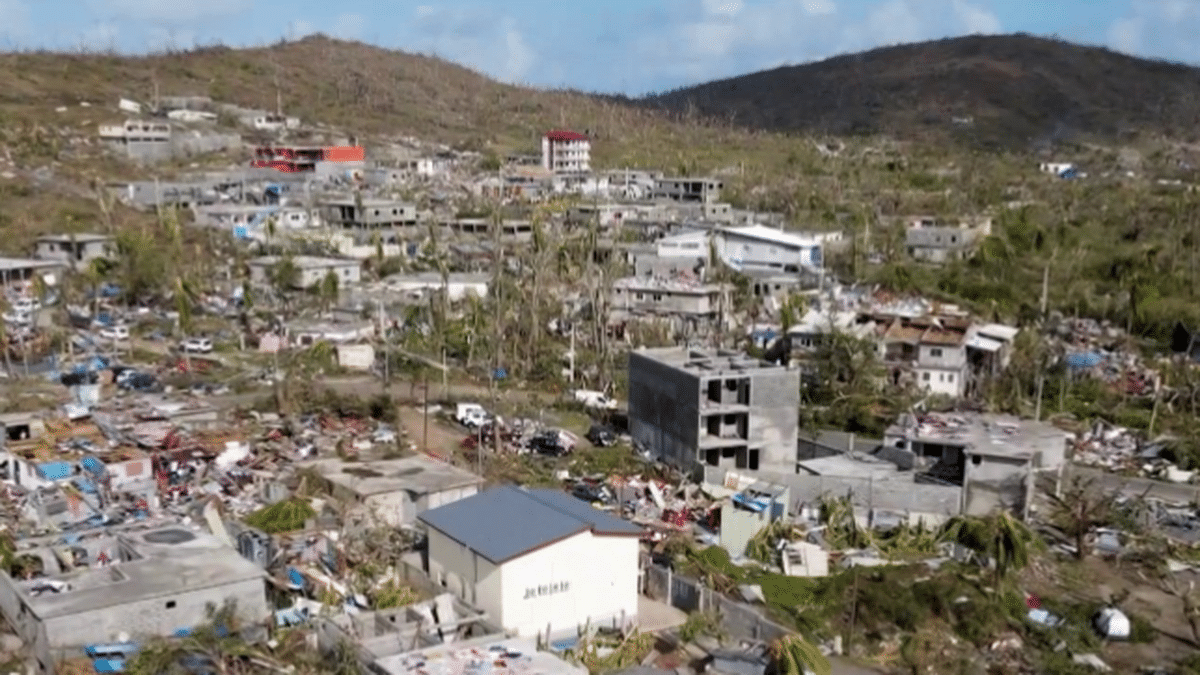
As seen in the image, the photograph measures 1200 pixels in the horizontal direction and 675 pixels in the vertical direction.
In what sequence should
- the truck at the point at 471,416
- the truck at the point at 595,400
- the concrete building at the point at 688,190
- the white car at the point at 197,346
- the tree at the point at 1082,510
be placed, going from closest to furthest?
the tree at the point at 1082,510, the truck at the point at 471,416, the truck at the point at 595,400, the white car at the point at 197,346, the concrete building at the point at 688,190

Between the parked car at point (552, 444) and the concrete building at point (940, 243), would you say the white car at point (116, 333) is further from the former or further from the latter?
the concrete building at point (940, 243)

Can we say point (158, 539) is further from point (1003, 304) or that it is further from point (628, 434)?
point (1003, 304)

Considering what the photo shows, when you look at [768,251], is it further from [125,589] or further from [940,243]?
[125,589]

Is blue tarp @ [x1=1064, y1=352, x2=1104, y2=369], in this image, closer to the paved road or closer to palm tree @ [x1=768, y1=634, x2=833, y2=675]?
the paved road

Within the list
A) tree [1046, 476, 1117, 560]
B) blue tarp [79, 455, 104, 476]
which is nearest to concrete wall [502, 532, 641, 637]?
tree [1046, 476, 1117, 560]

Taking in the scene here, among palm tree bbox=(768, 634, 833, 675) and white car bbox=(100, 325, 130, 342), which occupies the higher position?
white car bbox=(100, 325, 130, 342)

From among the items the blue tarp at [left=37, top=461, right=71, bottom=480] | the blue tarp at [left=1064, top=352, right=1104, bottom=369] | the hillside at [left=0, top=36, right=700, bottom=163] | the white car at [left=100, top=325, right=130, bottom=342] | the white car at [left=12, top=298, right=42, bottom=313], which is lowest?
the blue tarp at [left=37, top=461, right=71, bottom=480]

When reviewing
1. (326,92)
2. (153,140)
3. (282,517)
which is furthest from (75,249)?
(326,92)

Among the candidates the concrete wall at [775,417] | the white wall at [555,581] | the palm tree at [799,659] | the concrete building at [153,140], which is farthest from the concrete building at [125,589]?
the concrete building at [153,140]
